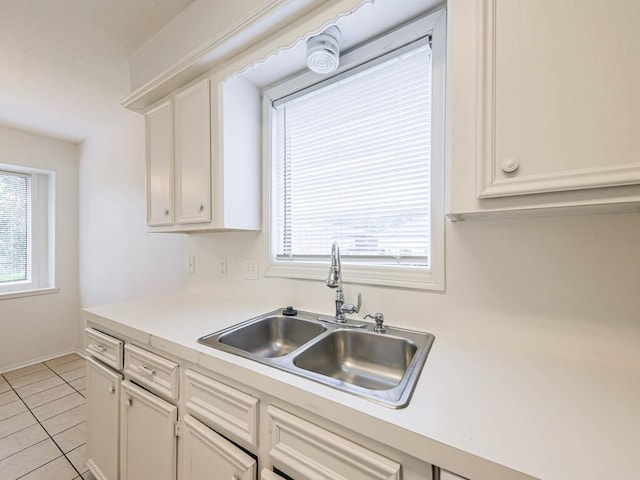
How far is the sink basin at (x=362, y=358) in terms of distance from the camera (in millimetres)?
1035

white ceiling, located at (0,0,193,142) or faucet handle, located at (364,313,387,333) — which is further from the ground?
white ceiling, located at (0,0,193,142)

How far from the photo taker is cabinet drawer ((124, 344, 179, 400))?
40.9 inches

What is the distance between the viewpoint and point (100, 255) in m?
2.88

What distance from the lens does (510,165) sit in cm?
69

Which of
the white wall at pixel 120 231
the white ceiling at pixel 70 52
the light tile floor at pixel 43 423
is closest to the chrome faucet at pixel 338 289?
the white wall at pixel 120 231

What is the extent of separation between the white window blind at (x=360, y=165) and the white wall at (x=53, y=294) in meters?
3.03

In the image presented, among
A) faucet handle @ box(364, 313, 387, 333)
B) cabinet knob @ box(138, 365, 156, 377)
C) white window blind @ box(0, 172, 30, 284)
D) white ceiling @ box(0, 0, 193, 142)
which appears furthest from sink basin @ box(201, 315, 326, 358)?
white window blind @ box(0, 172, 30, 284)

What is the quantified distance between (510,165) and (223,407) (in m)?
1.10

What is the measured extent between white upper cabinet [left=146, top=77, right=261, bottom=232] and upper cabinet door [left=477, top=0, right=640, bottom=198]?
1.18 m

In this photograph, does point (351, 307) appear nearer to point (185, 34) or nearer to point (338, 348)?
point (338, 348)

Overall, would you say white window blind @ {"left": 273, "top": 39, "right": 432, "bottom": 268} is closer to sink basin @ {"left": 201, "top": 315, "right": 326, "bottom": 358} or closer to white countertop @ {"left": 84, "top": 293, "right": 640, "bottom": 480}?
sink basin @ {"left": 201, "top": 315, "right": 326, "bottom": 358}

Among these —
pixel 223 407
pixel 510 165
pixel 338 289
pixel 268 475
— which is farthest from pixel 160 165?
pixel 510 165

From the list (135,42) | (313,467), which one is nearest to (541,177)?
(313,467)

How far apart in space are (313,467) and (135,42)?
7.42ft
